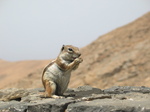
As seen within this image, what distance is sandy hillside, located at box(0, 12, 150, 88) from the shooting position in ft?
66.9

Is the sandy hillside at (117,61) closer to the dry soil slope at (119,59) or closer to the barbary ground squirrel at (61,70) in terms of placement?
the dry soil slope at (119,59)

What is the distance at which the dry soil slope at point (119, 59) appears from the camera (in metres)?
20.3

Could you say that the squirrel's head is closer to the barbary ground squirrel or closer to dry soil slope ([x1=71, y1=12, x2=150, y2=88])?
the barbary ground squirrel

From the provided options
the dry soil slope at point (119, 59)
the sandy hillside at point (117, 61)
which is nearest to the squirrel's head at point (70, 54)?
the sandy hillside at point (117, 61)

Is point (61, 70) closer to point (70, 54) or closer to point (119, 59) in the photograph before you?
point (70, 54)

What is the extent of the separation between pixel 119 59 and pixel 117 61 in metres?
0.25

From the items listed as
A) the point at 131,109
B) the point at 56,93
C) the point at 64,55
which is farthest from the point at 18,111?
the point at 131,109

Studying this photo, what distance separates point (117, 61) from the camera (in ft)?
71.1

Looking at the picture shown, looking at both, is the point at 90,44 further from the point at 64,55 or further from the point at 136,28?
the point at 64,55

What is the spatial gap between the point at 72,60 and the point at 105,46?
60.8 feet

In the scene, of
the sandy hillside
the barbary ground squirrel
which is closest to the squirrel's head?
the barbary ground squirrel

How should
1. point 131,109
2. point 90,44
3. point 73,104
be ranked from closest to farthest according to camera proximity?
1. point 131,109
2. point 73,104
3. point 90,44

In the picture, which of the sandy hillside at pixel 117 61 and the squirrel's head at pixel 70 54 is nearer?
the squirrel's head at pixel 70 54

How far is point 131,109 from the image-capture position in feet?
16.8
